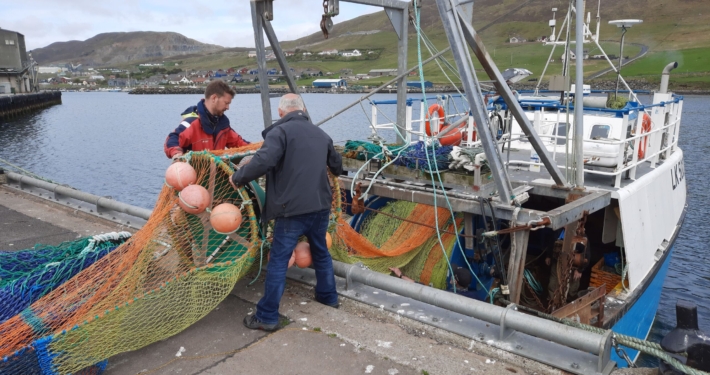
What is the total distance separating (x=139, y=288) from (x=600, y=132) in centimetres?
768

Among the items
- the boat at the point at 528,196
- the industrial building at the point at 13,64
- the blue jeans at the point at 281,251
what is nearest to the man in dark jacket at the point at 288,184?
the blue jeans at the point at 281,251

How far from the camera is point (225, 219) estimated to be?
14.0ft

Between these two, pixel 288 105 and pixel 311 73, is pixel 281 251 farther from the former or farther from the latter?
pixel 311 73

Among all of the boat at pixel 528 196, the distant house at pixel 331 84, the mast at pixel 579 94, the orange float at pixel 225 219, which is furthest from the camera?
the distant house at pixel 331 84

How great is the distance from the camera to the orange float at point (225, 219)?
4.27 meters

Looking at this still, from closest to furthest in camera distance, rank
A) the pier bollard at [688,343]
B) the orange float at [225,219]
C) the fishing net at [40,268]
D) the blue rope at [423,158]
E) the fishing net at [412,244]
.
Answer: the pier bollard at [688,343] < the fishing net at [40,268] < the orange float at [225,219] < the fishing net at [412,244] < the blue rope at [423,158]

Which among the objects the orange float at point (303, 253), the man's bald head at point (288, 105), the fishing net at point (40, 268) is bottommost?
the fishing net at point (40, 268)

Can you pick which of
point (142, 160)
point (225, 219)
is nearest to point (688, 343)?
point (225, 219)

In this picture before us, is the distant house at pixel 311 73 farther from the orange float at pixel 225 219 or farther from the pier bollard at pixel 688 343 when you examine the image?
the pier bollard at pixel 688 343

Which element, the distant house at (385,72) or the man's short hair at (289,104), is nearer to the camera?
the man's short hair at (289,104)

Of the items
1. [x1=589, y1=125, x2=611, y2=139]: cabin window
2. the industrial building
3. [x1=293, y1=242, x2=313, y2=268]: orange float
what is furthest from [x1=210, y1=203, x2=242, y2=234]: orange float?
the industrial building

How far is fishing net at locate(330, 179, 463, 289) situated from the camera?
6.27 m

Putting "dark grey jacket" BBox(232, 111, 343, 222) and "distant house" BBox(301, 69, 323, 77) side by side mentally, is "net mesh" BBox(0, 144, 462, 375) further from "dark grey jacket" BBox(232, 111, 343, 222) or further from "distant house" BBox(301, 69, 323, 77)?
"distant house" BBox(301, 69, 323, 77)

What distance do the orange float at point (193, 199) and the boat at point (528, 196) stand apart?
1.61 metres
